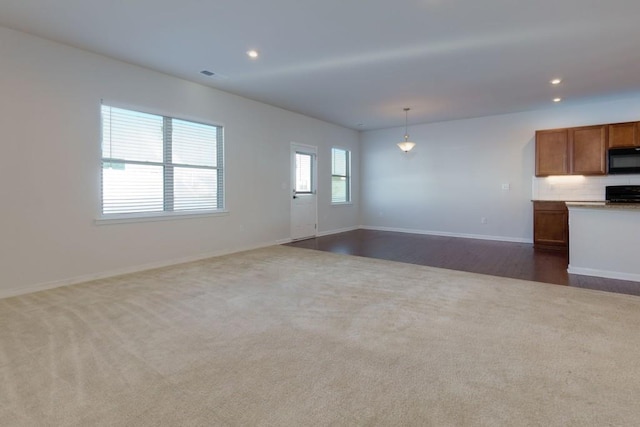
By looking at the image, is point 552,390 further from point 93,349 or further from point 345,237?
point 345,237

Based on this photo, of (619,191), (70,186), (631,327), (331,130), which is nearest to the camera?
(631,327)

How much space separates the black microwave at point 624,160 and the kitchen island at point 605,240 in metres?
2.31

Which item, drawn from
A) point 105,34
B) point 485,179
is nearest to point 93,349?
point 105,34

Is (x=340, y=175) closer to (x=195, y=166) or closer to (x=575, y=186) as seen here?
(x=195, y=166)

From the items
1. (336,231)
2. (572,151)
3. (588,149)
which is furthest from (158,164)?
(588,149)

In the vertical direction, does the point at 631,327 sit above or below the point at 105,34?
below

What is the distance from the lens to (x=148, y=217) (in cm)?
469

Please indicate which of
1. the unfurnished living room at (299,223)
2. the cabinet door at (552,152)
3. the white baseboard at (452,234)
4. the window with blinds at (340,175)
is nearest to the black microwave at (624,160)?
the unfurnished living room at (299,223)

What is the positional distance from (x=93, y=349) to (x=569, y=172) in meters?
7.63

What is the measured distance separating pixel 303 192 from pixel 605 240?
532cm

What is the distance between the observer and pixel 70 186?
3939 millimetres

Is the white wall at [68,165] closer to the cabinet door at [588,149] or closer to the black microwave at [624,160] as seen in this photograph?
the cabinet door at [588,149]

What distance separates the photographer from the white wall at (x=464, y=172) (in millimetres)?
6695

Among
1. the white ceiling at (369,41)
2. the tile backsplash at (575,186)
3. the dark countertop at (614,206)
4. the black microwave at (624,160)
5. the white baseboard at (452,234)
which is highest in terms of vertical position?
the white ceiling at (369,41)
